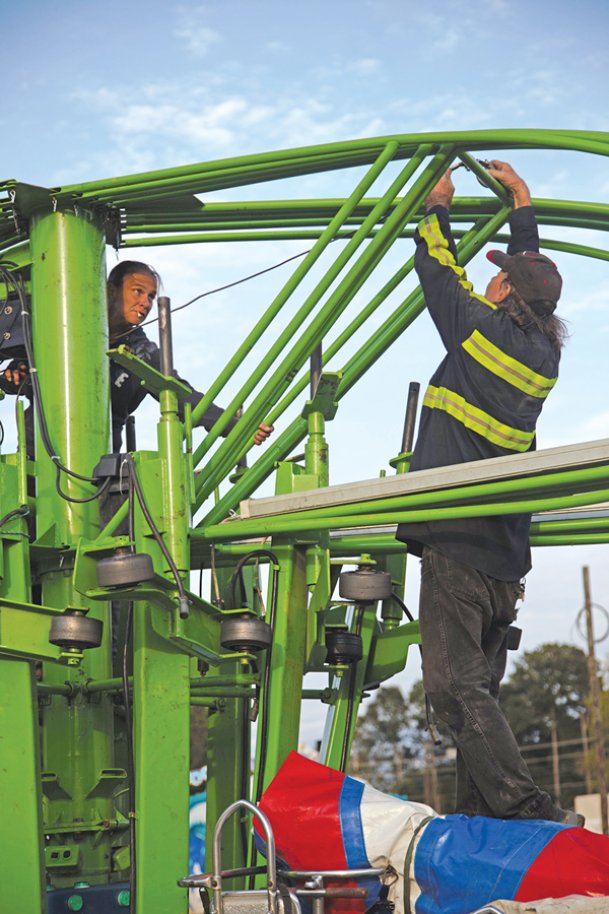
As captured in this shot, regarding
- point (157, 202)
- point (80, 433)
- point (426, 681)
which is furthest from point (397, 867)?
point (157, 202)

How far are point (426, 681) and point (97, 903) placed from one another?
1.96 metres

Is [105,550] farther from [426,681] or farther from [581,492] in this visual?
[581,492]

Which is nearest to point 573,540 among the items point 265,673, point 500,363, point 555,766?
point 500,363

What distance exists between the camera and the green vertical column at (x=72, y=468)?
6.11 m

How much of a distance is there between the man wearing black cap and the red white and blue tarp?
0.68m

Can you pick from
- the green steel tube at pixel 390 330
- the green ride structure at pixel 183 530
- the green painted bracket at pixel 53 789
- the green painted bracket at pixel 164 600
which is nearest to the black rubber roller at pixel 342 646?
the green ride structure at pixel 183 530

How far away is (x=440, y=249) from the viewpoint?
18.6 ft

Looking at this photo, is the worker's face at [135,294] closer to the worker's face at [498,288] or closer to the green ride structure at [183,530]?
the green ride structure at [183,530]

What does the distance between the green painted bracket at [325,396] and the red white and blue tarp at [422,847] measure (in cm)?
210

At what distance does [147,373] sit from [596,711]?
30.3 meters

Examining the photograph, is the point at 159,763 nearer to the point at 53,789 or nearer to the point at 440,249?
the point at 53,789

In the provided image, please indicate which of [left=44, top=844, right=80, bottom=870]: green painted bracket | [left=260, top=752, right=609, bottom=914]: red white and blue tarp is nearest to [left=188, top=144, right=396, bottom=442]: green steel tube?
[left=44, top=844, right=80, bottom=870]: green painted bracket

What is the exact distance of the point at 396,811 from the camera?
4348mm

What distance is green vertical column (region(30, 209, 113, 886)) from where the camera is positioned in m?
6.11
